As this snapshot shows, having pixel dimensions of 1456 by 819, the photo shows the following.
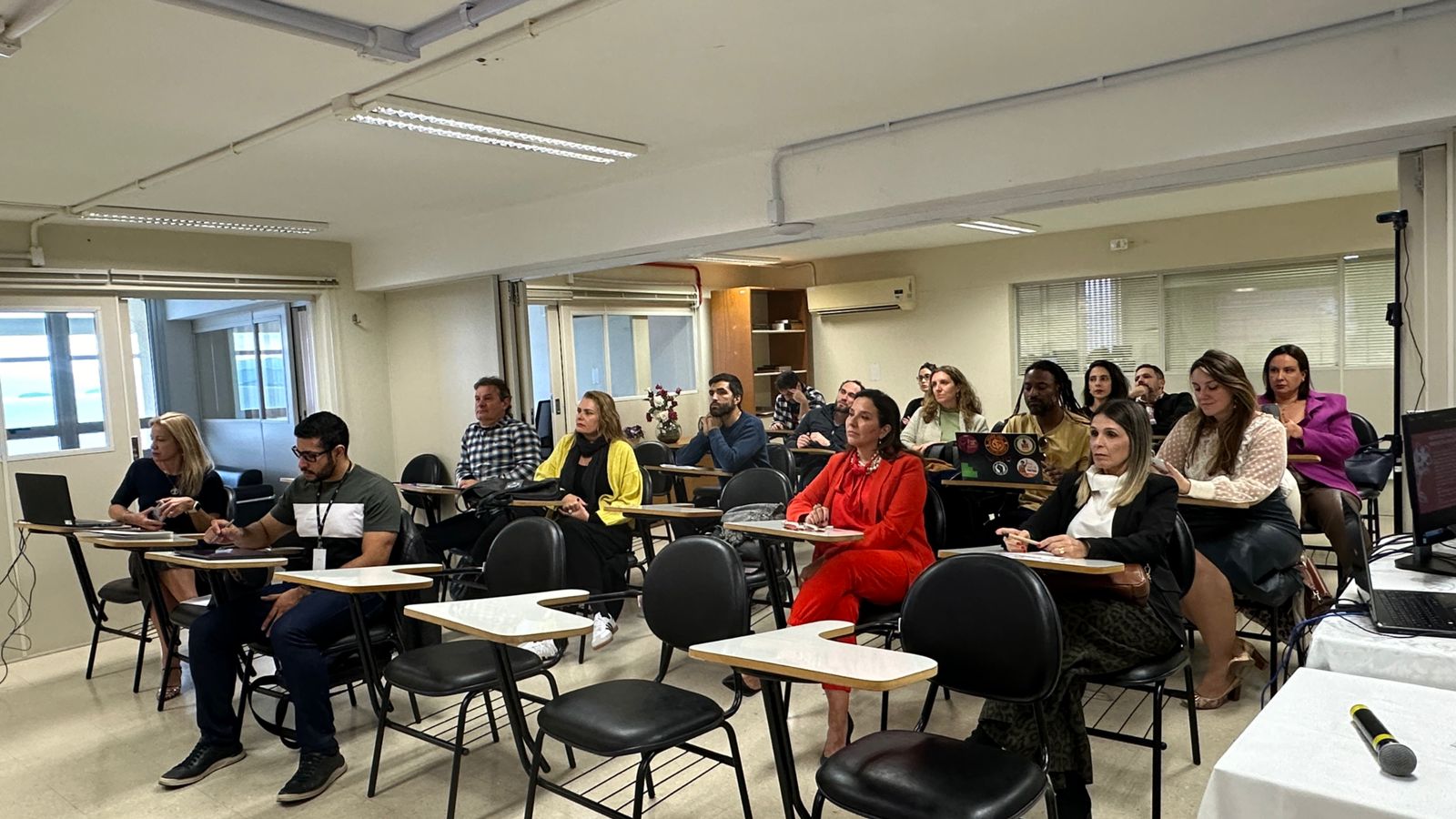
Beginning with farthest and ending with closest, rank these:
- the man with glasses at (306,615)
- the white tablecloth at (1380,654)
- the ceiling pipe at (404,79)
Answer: the man with glasses at (306,615) → the ceiling pipe at (404,79) → the white tablecloth at (1380,654)

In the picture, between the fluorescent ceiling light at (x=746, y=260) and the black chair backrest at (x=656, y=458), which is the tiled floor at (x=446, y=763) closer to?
the black chair backrest at (x=656, y=458)

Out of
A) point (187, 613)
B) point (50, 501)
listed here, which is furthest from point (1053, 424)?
point (50, 501)

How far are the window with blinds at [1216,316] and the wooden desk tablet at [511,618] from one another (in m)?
7.02

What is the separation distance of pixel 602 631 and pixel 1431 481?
357cm

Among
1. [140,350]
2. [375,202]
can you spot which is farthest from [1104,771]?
[140,350]

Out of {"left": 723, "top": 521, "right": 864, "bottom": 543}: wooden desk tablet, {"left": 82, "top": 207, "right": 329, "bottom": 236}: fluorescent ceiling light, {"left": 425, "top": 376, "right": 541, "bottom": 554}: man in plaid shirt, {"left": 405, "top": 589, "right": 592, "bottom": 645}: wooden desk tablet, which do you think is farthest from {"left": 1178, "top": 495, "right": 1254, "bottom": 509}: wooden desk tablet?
{"left": 82, "top": 207, "right": 329, "bottom": 236}: fluorescent ceiling light

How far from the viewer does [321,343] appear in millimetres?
7078

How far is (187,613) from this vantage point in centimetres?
402

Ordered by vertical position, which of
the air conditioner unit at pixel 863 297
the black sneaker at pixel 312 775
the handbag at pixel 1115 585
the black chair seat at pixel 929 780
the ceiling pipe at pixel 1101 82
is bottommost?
the black sneaker at pixel 312 775

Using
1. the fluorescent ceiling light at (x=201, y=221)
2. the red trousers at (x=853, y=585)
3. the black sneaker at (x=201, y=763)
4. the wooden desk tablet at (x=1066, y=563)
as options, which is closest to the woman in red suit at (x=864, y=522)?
the red trousers at (x=853, y=585)

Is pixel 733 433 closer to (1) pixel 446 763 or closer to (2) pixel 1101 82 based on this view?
(1) pixel 446 763

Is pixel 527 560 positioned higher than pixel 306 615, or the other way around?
pixel 527 560

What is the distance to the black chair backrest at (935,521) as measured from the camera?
413cm

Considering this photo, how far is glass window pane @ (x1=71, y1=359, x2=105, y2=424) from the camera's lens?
5812 mm
